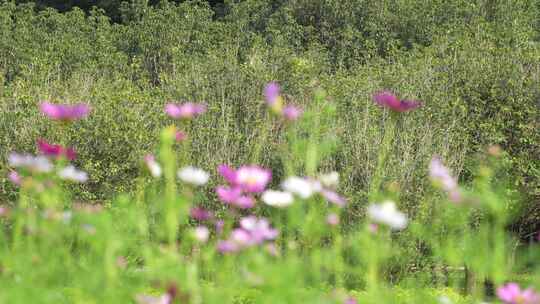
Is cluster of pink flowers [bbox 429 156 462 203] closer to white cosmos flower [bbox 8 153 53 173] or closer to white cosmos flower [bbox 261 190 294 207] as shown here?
white cosmos flower [bbox 261 190 294 207]

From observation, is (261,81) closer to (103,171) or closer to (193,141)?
(193,141)

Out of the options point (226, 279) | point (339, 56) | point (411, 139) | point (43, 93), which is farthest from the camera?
point (339, 56)

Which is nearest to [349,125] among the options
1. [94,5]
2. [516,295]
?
[516,295]

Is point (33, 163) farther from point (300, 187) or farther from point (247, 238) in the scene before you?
point (300, 187)

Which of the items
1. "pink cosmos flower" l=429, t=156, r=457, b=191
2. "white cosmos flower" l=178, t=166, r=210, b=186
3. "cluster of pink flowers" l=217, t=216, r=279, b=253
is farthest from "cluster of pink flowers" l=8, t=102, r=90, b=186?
"pink cosmos flower" l=429, t=156, r=457, b=191

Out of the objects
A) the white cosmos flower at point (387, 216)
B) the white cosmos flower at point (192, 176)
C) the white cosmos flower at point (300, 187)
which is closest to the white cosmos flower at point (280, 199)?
the white cosmos flower at point (300, 187)

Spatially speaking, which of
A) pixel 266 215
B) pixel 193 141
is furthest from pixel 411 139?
pixel 193 141

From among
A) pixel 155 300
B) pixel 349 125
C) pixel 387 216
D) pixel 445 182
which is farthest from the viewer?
pixel 349 125

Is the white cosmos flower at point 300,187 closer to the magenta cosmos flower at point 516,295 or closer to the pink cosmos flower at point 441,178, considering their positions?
the pink cosmos flower at point 441,178

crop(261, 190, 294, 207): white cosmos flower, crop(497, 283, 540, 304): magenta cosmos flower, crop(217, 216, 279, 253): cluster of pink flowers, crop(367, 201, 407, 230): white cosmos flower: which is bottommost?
crop(497, 283, 540, 304): magenta cosmos flower

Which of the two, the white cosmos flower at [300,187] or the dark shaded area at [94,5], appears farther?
the dark shaded area at [94,5]

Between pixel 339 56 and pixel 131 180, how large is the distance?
2201cm

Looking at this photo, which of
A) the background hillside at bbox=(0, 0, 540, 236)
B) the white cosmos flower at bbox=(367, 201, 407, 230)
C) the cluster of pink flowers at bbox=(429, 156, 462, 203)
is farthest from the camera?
the background hillside at bbox=(0, 0, 540, 236)

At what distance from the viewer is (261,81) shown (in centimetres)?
2389
